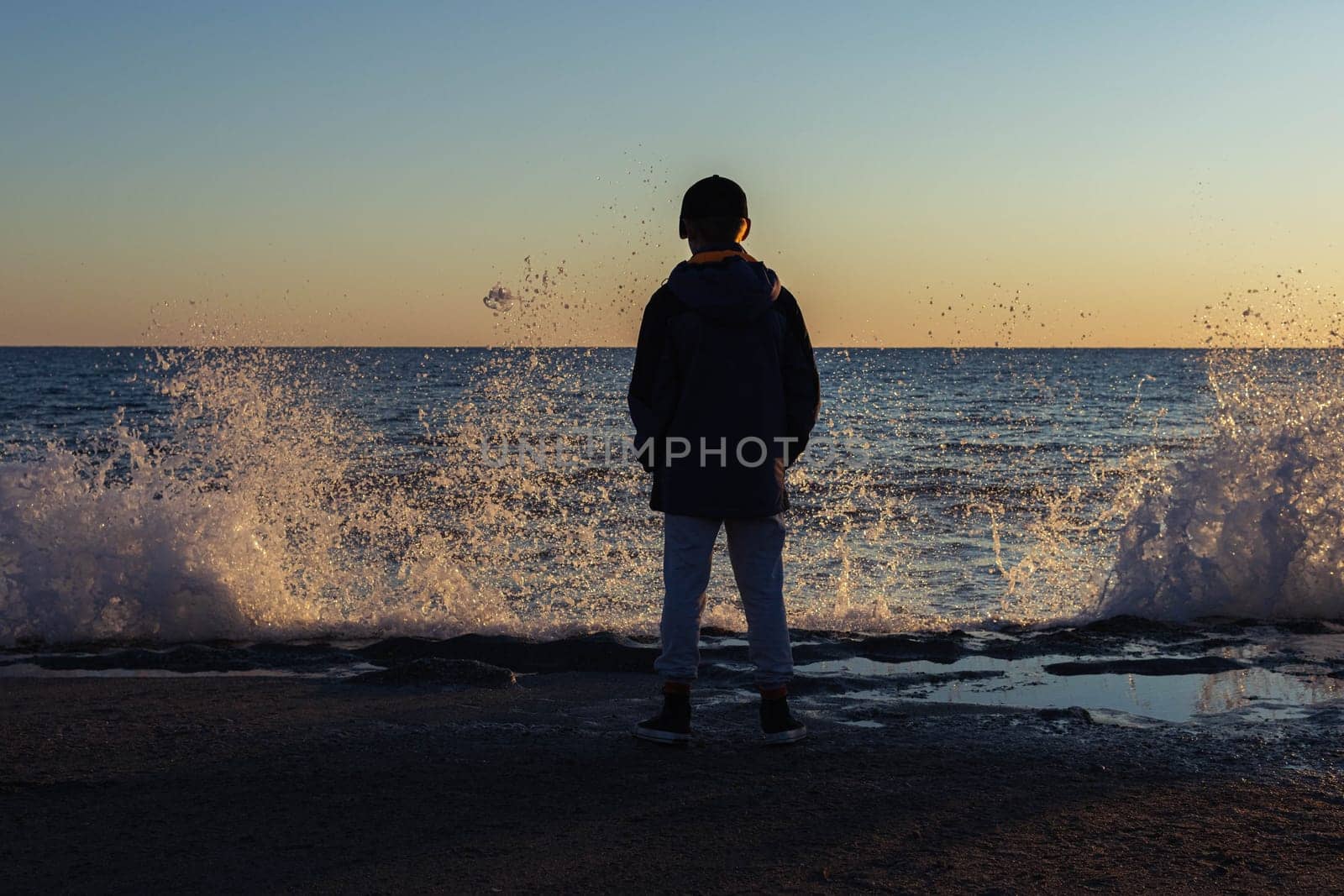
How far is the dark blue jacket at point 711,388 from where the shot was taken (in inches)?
162

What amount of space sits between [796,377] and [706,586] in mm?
798

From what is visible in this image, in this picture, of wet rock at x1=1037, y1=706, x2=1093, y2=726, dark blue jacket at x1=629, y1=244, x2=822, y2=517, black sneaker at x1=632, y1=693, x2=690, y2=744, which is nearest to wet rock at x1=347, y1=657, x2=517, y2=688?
black sneaker at x1=632, y1=693, x2=690, y2=744

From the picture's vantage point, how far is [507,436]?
2531 centimetres

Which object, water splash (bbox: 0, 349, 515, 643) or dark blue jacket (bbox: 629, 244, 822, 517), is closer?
dark blue jacket (bbox: 629, 244, 822, 517)

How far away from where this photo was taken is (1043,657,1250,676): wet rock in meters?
5.55

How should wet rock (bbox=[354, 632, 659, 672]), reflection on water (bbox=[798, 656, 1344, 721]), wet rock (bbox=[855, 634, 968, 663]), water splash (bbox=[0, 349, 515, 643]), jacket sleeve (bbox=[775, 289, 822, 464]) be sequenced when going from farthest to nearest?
water splash (bbox=[0, 349, 515, 643]) → wet rock (bbox=[855, 634, 968, 663]) → wet rock (bbox=[354, 632, 659, 672]) → reflection on water (bbox=[798, 656, 1344, 721]) → jacket sleeve (bbox=[775, 289, 822, 464])

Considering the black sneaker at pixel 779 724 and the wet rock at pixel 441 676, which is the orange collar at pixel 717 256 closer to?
the black sneaker at pixel 779 724

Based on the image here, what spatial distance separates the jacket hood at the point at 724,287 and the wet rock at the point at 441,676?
2027 millimetres

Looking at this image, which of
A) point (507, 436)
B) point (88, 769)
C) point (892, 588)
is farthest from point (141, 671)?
point (507, 436)

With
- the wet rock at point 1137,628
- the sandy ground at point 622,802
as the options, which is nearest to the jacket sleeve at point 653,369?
the sandy ground at point 622,802

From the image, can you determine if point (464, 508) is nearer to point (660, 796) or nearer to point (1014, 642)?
point (1014, 642)

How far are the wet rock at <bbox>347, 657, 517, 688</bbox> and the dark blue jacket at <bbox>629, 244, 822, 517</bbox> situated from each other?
153 cm

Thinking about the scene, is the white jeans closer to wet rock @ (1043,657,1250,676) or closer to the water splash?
wet rock @ (1043,657,1250,676)

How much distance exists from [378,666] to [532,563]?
3.74 meters
